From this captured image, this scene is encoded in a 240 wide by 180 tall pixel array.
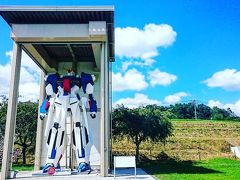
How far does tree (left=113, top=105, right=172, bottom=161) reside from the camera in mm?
18781

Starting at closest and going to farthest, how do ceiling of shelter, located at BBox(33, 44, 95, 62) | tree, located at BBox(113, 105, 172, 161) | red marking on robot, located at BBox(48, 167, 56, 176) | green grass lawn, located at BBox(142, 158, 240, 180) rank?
1. green grass lawn, located at BBox(142, 158, 240, 180)
2. red marking on robot, located at BBox(48, 167, 56, 176)
3. ceiling of shelter, located at BBox(33, 44, 95, 62)
4. tree, located at BBox(113, 105, 172, 161)

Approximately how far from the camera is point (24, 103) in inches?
789

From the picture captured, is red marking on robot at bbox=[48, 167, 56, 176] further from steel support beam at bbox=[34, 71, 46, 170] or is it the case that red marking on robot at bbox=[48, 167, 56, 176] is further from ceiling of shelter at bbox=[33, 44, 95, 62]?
ceiling of shelter at bbox=[33, 44, 95, 62]

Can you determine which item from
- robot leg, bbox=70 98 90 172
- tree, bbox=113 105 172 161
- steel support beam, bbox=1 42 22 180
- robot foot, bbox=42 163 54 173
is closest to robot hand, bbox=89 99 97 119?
robot leg, bbox=70 98 90 172

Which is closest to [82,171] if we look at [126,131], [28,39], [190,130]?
[28,39]

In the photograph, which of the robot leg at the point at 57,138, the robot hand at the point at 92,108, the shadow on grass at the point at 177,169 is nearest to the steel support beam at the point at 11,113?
the robot leg at the point at 57,138

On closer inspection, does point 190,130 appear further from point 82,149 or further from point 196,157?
point 82,149

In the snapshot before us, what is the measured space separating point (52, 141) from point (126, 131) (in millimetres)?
8894

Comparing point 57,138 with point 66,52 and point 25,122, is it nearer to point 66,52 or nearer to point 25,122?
point 66,52

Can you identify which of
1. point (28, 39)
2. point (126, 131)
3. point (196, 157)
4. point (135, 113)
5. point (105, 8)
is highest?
point (105, 8)

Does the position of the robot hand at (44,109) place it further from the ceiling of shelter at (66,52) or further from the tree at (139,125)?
the tree at (139,125)

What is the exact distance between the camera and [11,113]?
9.80m

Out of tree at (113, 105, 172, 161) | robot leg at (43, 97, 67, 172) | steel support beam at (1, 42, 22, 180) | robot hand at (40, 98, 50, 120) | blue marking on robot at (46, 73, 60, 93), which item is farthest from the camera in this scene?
tree at (113, 105, 172, 161)

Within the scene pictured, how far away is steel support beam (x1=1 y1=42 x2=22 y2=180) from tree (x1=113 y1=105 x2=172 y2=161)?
30.6 feet
